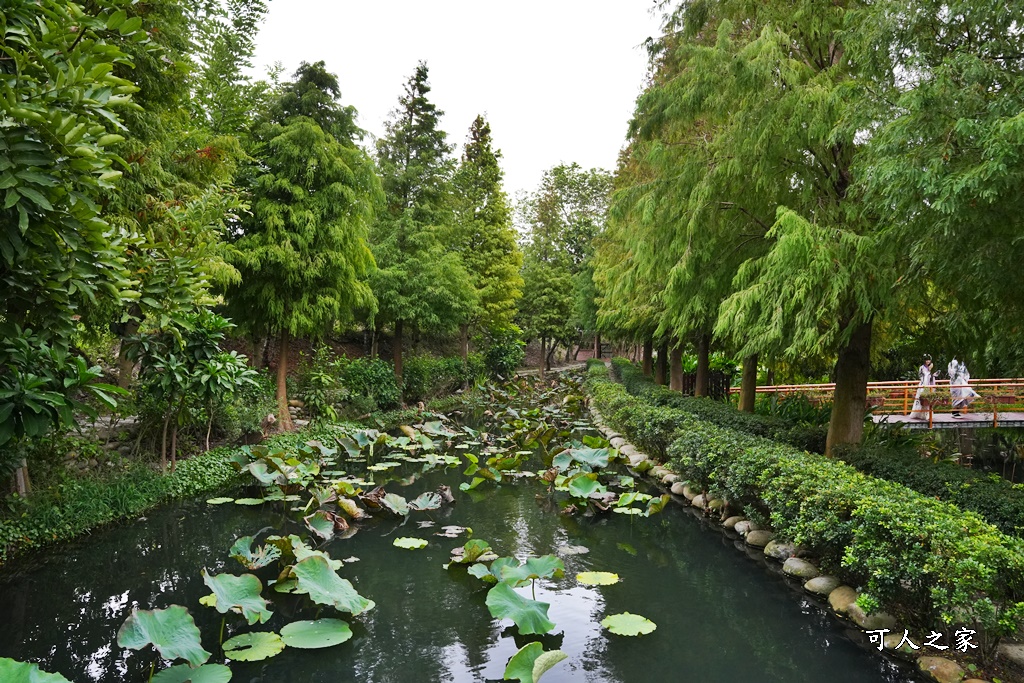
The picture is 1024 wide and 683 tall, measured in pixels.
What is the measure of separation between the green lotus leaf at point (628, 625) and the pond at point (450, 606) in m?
0.08

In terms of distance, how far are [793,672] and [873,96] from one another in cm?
505

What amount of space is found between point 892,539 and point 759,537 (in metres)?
2.48

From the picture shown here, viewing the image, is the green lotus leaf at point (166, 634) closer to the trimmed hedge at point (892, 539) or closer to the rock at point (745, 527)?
the trimmed hedge at point (892, 539)

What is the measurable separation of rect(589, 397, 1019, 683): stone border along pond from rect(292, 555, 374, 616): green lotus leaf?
3.83 meters

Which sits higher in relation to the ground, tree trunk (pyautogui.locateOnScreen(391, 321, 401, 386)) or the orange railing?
tree trunk (pyautogui.locateOnScreen(391, 321, 401, 386))

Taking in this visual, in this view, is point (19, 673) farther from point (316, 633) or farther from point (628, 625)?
point (628, 625)

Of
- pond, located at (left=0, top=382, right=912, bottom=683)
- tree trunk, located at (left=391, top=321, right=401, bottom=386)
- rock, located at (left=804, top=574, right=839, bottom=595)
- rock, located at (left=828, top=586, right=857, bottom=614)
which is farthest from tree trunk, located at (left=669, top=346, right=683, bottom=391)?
rock, located at (left=828, top=586, right=857, bottom=614)

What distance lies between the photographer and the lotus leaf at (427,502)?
7.79 m

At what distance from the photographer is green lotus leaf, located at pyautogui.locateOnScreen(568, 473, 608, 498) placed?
310 inches

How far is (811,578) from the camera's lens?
5.61 meters

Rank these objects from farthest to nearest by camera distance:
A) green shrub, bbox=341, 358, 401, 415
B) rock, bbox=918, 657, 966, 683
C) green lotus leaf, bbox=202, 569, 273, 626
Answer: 1. green shrub, bbox=341, 358, 401, 415
2. green lotus leaf, bbox=202, 569, 273, 626
3. rock, bbox=918, 657, 966, 683

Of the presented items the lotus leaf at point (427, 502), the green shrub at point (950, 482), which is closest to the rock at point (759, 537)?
the green shrub at point (950, 482)

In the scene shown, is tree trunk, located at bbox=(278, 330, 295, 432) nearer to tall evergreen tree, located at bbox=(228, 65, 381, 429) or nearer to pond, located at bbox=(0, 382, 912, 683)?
tall evergreen tree, located at bbox=(228, 65, 381, 429)

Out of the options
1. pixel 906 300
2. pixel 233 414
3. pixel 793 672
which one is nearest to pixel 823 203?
pixel 906 300
